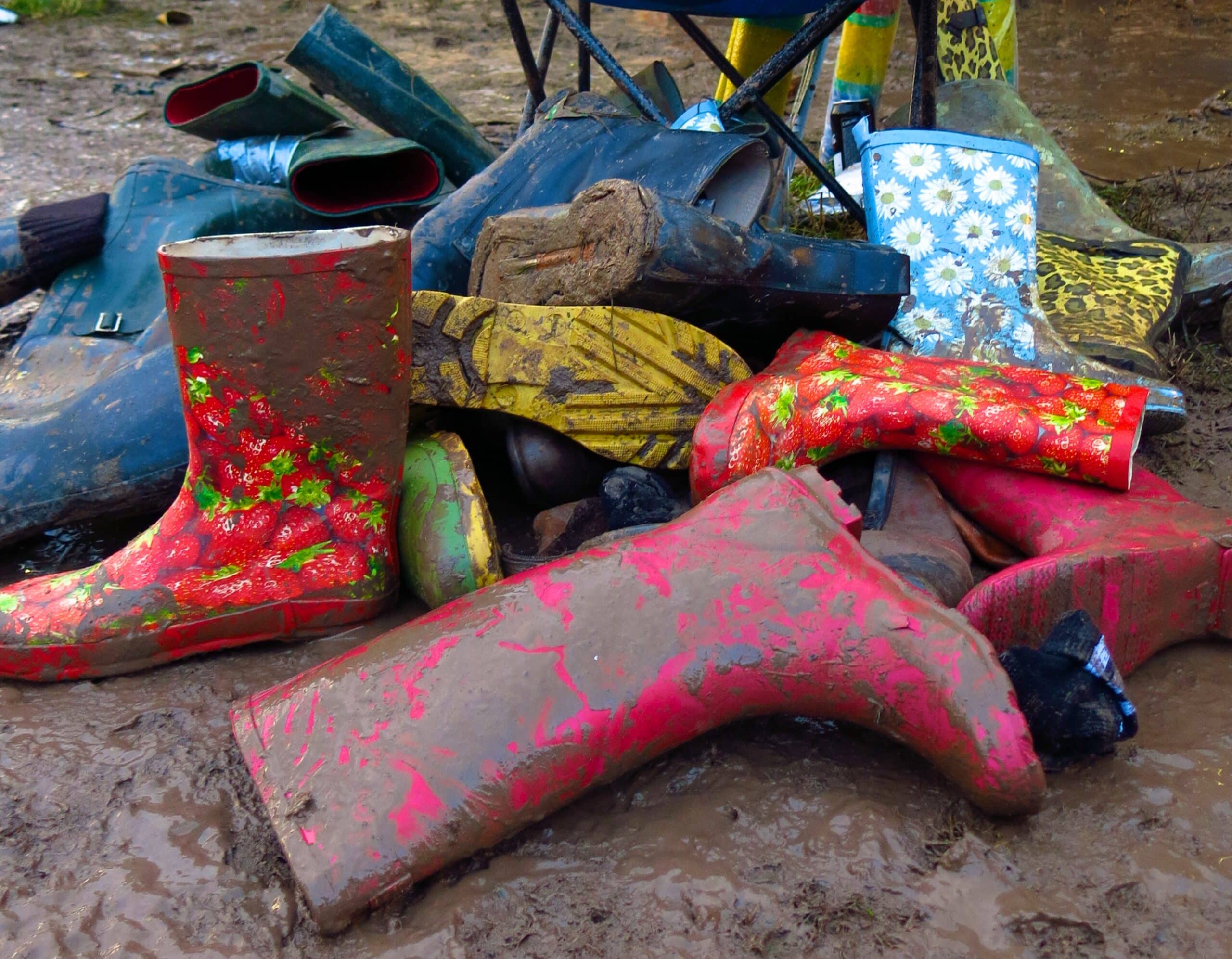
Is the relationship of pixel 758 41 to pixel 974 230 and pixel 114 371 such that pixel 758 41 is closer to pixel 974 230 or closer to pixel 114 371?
pixel 974 230

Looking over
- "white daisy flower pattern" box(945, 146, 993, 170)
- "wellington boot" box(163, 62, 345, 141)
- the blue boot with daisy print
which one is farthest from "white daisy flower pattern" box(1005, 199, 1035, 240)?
"wellington boot" box(163, 62, 345, 141)

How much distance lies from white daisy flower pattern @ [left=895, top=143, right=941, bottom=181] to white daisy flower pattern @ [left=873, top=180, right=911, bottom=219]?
3 cm

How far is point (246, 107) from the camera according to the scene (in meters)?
2.85

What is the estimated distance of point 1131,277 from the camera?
8.10 feet

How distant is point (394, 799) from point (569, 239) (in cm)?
110

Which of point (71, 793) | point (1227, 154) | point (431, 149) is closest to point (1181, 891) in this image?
point (71, 793)

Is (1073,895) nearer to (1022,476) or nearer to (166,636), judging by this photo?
(1022,476)

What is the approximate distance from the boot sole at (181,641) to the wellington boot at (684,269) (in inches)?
26.7

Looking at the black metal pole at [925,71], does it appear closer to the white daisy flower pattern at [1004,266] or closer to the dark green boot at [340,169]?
the white daisy flower pattern at [1004,266]

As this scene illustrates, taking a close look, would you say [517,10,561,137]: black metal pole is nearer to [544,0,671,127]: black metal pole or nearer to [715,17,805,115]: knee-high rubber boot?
[544,0,671,127]: black metal pole

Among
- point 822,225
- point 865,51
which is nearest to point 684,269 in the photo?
point 822,225

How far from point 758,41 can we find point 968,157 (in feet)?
3.86

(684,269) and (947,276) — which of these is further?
(947,276)

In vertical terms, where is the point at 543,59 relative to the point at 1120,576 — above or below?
above
